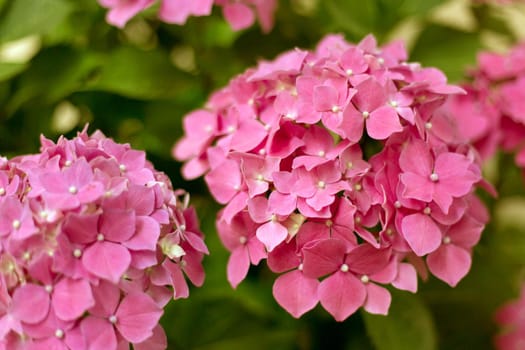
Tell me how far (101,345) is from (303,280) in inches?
6.1

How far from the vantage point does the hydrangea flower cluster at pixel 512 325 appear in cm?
97

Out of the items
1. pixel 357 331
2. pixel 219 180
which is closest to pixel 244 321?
pixel 357 331

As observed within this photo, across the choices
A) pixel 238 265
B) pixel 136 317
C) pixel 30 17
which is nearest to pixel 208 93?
pixel 30 17

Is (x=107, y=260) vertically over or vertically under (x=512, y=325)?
over

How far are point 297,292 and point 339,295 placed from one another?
0.03 meters

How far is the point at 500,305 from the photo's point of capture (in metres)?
0.93

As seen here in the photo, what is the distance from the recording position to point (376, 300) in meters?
0.55

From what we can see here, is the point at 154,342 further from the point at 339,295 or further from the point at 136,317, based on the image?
the point at 339,295

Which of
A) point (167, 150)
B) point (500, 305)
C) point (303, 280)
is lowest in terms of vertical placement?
point (500, 305)

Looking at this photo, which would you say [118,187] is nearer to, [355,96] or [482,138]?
[355,96]

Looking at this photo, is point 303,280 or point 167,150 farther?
point 167,150

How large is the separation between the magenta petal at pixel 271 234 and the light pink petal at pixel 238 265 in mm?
43

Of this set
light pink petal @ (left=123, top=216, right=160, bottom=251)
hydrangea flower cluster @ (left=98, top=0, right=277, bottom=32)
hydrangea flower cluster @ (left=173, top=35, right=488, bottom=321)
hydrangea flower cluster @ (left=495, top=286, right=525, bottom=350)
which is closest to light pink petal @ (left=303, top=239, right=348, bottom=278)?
hydrangea flower cluster @ (left=173, top=35, right=488, bottom=321)

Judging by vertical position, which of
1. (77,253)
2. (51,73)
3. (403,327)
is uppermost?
(77,253)
